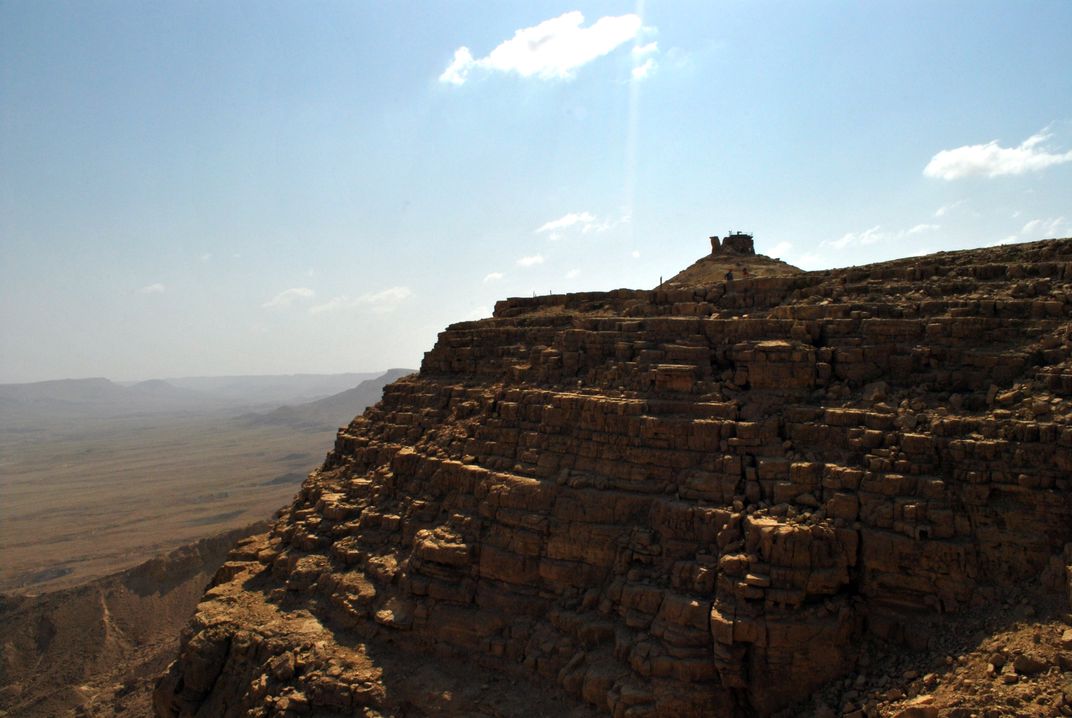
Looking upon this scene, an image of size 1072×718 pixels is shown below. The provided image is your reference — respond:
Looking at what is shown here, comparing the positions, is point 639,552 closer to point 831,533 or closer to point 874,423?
point 831,533

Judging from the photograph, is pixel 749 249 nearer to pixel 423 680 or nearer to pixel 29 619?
pixel 423 680

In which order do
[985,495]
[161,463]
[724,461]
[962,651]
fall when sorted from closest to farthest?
[962,651], [985,495], [724,461], [161,463]

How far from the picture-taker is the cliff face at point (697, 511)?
42.1 ft

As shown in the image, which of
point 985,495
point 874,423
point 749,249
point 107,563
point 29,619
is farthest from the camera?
point 107,563

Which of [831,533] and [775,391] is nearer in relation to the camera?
[831,533]

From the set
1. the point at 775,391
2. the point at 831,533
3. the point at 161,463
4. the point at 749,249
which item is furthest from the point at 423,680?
the point at 161,463

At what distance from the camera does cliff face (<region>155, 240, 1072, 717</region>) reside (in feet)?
42.1

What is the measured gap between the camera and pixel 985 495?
497 inches

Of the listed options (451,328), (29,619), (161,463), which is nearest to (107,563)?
(29,619)

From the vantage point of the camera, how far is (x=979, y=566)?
12.3 m

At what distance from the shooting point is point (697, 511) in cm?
1503

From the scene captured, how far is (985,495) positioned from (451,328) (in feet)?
64.8

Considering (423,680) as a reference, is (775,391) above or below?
above

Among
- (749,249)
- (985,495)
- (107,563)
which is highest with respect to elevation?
(749,249)
